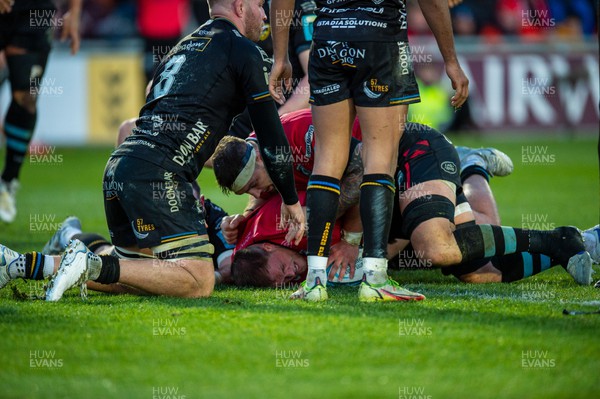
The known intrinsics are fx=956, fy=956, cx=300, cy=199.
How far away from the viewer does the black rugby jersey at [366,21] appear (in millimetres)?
5059

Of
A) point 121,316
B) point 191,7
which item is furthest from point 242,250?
point 191,7

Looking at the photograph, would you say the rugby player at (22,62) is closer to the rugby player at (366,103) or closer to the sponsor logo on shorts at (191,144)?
the sponsor logo on shorts at (191,144)

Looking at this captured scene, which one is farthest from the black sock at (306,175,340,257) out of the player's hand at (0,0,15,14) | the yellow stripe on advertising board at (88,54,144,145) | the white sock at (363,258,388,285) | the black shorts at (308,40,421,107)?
the yellow stripe on advertising board at (88,54,144,145)

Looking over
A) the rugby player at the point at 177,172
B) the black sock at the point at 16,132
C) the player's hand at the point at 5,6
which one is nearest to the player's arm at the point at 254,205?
the rugby player at the point at 177,172

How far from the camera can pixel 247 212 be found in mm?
6156

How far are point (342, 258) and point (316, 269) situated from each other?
0.71 metres

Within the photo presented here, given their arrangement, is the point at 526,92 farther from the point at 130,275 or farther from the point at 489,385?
the point at 489,385

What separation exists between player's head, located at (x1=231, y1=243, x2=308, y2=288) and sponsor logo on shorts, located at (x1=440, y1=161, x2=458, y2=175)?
103 cm

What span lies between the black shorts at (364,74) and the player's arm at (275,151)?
0.27m

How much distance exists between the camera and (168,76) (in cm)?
545

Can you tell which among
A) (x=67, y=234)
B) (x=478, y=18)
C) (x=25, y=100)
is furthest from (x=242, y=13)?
(x=478, y=18)

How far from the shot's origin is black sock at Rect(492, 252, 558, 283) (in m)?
5.82

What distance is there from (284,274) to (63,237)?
6.07 ft

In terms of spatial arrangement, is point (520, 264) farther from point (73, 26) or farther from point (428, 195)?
point (73, 26)
